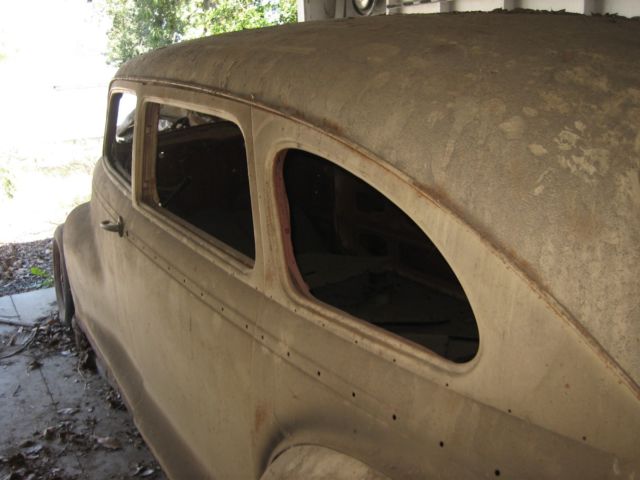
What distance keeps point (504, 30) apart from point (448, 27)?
17cm

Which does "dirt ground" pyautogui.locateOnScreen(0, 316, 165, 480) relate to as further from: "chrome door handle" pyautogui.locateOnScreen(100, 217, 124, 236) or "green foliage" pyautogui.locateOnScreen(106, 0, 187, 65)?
"green foliage" pyautogui.locateOnScreen(106, 0, 187, 65)

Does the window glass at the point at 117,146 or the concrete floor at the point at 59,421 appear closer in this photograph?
the concrete floor at the point at 59,421

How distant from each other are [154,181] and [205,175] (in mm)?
636

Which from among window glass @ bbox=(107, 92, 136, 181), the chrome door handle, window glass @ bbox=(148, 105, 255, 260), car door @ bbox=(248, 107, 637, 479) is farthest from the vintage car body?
window glass @ bbox=(107, 92, 136, 181)

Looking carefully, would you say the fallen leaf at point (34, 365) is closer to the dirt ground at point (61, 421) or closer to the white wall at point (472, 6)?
the dirt ground at point (61, 421)

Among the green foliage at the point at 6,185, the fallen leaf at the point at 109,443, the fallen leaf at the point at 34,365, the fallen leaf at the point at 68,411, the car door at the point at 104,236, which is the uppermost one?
the car door at the point at 104,236

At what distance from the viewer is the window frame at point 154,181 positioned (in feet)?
6.47

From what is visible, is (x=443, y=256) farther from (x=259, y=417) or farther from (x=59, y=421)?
(x=59, y=421)

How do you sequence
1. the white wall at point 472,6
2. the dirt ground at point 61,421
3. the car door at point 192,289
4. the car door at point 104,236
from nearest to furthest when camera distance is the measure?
the car door at point 192,289, the car door at point 104,236, the dirt ground at point 61,421, the white wall at point 472,6

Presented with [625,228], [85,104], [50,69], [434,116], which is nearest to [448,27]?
[434,116]

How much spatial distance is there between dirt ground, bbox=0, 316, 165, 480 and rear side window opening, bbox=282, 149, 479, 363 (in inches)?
60.9

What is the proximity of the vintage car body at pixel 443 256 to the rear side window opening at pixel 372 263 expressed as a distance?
187 mm

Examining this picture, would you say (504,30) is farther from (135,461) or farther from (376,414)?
(135,461)

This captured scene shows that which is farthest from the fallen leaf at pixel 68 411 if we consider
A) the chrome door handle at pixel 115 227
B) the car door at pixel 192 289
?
the chrome door handle at pixel 115 227
